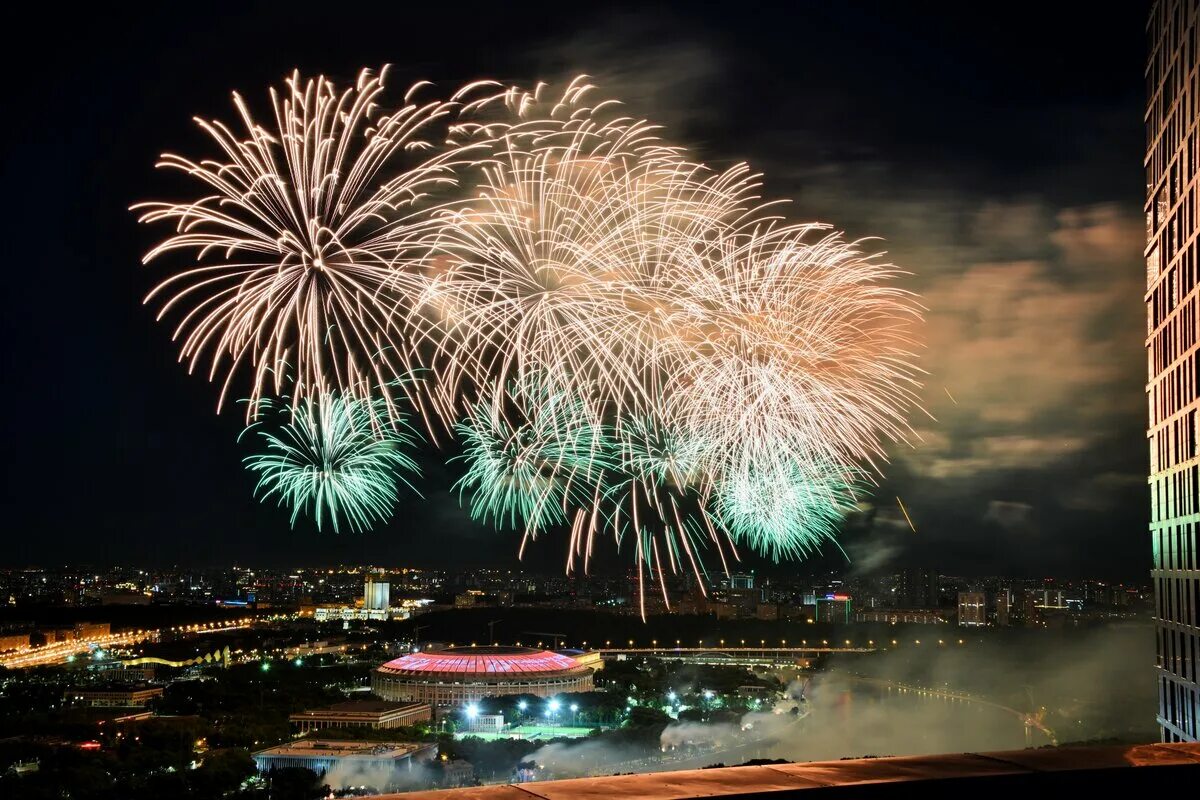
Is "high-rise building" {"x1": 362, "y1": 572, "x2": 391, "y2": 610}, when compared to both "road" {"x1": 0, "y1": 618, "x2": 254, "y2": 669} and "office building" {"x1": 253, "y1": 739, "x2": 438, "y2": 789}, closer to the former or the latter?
"road" {"x1": 0, "y1": 618, "x2": 254, "y2": 669}

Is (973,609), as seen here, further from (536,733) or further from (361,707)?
(361,707)

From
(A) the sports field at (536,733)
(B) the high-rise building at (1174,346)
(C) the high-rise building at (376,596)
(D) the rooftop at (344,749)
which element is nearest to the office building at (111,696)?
(D) the rooftop at (344,749)

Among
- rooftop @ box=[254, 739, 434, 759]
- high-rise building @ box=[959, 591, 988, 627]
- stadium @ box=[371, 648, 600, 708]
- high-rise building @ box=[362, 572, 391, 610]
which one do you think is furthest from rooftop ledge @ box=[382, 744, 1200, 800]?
high-rise building @ box=[362, 572, 391, 610]

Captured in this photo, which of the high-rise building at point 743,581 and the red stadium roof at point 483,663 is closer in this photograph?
the red stadium roof at point 483,663

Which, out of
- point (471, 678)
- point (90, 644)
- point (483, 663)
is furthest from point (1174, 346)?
point (90, 644)

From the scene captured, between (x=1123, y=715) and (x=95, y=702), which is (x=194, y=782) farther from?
(x=1123, y=715)

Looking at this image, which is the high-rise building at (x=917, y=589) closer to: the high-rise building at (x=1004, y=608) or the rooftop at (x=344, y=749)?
the high-rise building at (x=1004, y=608)
